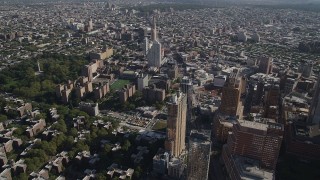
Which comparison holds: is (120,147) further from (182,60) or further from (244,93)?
(182,60)

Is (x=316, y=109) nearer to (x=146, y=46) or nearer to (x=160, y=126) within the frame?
(x=160, y=126)

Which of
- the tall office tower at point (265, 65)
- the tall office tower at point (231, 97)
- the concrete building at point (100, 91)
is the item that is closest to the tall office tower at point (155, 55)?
the concrete building at point (100, 91)

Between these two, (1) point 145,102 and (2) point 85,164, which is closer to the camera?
(2) point 85,164

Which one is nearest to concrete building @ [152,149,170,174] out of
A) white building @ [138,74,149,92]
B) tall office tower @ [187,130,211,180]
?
tall office tower @ [187,130,211,180]

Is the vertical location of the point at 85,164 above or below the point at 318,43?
below

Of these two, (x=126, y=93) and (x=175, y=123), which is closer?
(x=175, y=123)

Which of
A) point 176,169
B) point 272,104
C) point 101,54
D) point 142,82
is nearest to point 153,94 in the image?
point 142,82

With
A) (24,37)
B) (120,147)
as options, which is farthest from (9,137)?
(24,37)
